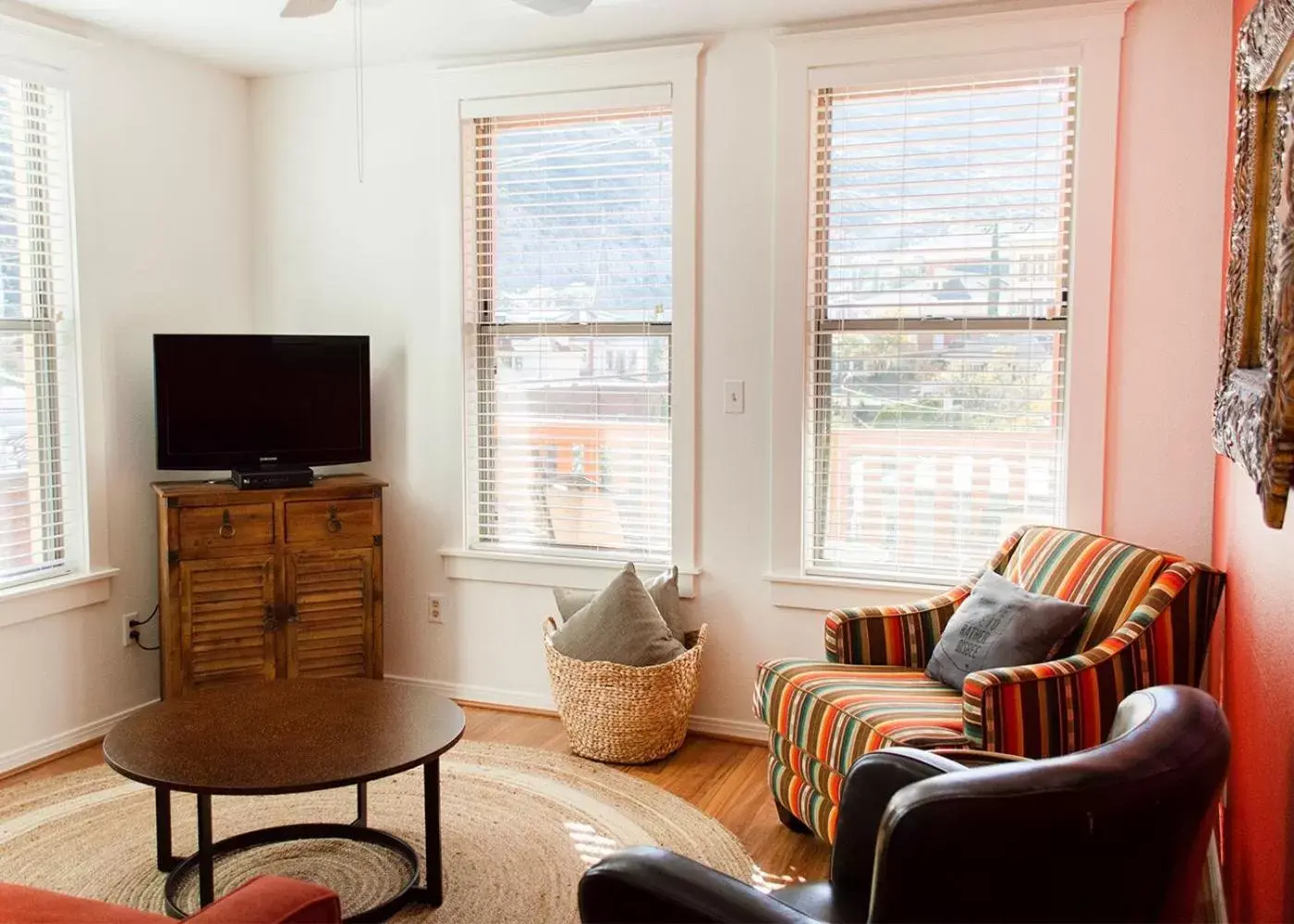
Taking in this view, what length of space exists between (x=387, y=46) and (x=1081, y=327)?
255cm

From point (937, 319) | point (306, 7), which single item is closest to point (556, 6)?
point (306, 7)

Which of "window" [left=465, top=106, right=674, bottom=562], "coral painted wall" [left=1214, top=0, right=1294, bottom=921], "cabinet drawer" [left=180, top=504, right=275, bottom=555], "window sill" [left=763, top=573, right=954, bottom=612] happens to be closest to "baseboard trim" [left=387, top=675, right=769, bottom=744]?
"window sill" [left=763, top=573, right=954, bottom=612]

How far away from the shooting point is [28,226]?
3.65 meters

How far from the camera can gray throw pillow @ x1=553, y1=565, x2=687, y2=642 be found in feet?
12.6

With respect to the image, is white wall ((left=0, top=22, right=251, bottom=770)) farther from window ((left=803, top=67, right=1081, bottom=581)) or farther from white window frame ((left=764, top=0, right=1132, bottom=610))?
window ((left=803, top=67, right=1081, bottom=581))

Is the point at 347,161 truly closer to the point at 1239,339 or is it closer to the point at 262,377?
the point at 262,377

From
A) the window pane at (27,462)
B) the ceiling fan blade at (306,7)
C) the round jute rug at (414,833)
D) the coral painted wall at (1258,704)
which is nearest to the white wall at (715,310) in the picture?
the coral painted wall at (1258,704)

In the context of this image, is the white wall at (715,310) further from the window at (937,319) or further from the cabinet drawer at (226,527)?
the cabinet drawer at (226,527)

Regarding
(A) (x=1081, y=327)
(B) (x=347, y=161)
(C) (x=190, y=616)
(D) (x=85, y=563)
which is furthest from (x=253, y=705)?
(A) (x=1081, y=327)

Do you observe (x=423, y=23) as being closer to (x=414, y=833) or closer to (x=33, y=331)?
(x=33, y=331)

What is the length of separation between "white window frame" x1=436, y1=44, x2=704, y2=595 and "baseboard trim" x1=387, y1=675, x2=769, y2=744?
43 cm

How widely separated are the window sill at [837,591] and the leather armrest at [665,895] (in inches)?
88.2

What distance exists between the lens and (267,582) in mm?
3953

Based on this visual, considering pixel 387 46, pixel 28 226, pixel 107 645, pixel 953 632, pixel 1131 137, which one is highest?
pixel 387 46
